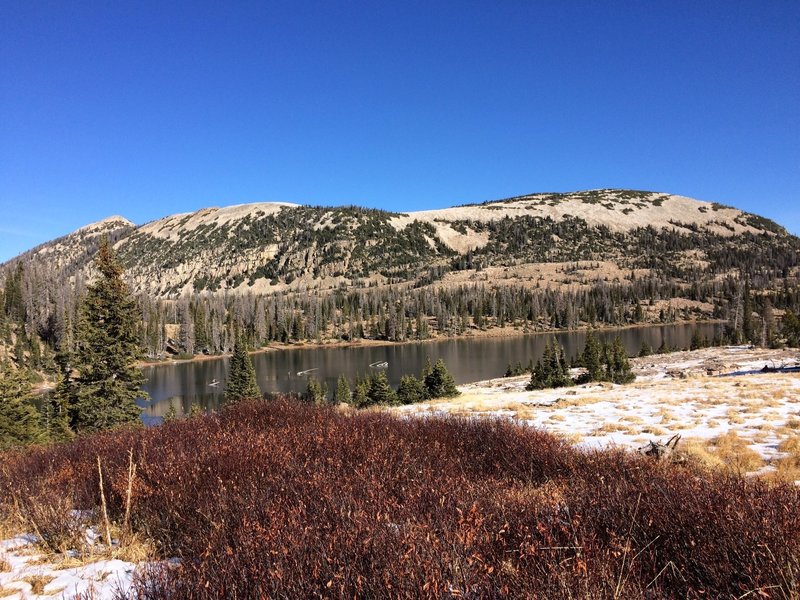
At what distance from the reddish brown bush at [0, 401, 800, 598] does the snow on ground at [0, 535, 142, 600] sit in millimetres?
456

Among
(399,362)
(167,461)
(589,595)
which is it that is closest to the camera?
(589,595)

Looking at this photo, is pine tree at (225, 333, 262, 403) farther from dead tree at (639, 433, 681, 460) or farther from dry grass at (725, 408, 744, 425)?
dead tree at (639, 433, 681, 460)

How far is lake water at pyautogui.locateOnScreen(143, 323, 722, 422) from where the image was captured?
67.5m

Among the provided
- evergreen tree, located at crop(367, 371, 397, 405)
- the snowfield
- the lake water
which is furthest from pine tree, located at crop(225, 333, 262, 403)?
the snowfield

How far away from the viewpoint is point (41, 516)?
5453 mm

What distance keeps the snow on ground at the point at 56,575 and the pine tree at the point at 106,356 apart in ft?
72.7

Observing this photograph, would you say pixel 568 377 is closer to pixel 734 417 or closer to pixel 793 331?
pixel 734 417

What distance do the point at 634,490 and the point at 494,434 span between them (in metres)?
4.41

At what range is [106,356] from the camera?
984 inches

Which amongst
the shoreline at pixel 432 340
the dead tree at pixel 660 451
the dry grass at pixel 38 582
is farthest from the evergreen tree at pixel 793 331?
the dry grass at pixel 38 582

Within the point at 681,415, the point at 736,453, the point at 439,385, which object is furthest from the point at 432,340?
the point at 736,453

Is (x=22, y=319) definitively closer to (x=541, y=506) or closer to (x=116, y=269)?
(x=116, y=269)

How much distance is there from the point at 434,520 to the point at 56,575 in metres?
4.01

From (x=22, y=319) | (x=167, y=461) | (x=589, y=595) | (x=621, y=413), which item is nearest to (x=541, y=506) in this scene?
(x=589, y=595)
